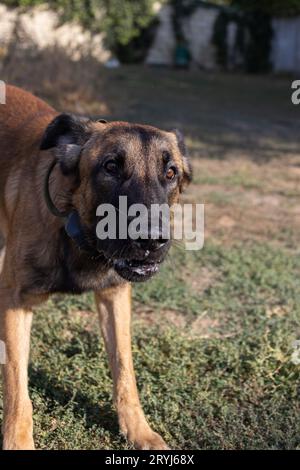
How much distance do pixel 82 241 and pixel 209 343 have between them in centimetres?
129

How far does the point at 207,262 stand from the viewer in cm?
539

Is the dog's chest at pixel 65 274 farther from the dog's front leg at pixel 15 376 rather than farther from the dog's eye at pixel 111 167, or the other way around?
the dog's eye at pixel 111 167

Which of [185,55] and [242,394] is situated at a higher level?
[185,55]

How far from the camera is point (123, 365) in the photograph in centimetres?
334

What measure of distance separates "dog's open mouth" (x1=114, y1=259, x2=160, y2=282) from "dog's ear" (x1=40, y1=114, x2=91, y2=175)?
54cm

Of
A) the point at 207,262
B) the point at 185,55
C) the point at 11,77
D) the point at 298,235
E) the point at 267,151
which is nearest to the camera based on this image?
the point at 207,262

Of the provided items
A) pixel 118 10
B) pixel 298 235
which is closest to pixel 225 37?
pixel 118 10

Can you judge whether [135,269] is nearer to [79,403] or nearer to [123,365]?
[123,365]

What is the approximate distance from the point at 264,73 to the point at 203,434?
96.3 feet

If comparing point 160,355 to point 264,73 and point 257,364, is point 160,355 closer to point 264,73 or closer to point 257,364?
point 257,364

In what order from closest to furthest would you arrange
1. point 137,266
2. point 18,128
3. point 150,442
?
1. point 137,266
2. point 150,442
3. point 18,128

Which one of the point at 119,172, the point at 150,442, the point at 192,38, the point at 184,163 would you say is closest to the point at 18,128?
the point at 184,163

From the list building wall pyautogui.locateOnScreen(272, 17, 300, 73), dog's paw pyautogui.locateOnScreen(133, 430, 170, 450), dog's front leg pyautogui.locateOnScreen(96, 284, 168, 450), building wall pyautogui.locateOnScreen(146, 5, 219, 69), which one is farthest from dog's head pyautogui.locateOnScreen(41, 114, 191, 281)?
building wall pyautogui.locateOnScreen(272, 17, 300, 73)

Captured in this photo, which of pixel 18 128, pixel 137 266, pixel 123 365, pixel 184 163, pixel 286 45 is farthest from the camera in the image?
pixel 286 45
